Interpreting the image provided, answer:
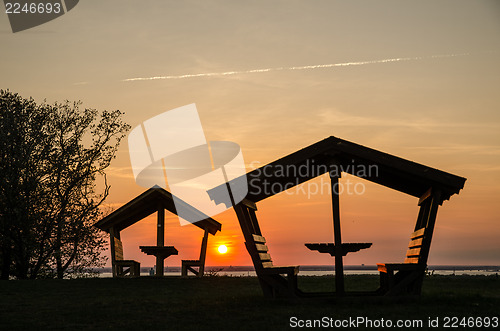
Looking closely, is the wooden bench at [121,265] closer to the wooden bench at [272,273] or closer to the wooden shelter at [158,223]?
the wooden shelter at [158,223]

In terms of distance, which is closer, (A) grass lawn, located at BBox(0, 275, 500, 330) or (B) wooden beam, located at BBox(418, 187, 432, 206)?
(A) grass lawn, located at BBox(0, 275, 500, 330)

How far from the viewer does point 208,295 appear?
17.9 meters

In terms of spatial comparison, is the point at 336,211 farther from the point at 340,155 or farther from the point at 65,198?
the point at 65,198

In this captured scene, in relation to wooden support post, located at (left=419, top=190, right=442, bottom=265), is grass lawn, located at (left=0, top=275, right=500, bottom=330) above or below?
below

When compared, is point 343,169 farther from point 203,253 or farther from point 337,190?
point 203,253

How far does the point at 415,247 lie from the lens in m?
16.0

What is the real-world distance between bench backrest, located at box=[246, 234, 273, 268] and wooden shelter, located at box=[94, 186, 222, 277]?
34.9ft

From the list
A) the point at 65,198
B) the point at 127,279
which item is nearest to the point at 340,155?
the point at 127,279

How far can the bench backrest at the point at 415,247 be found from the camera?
15180 mm

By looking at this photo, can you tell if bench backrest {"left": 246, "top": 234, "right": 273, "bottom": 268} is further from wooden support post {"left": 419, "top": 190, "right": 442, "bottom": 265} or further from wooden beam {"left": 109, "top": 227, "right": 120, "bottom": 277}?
wooden beam {"left": 109, "top": 227, "right": 120, "bottom": 277}

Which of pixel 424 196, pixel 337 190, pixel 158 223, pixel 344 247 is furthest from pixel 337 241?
pixel 158 223

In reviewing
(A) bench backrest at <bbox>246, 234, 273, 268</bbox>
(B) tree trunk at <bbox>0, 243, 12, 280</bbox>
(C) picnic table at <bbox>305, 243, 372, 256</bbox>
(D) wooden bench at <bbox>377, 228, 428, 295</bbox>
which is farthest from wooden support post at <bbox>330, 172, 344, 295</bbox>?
(B) tree trunk at <bbox>0, 243, 12, 280</bbox>

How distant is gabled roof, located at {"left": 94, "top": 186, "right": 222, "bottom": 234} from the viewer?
2773 cm

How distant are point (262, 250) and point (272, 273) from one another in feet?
3.90
